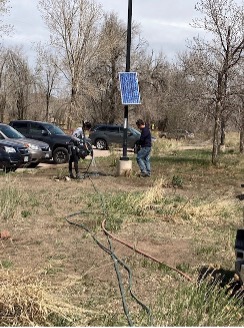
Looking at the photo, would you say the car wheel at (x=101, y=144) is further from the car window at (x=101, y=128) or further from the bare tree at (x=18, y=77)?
the bare tree at (x=18, y=77)

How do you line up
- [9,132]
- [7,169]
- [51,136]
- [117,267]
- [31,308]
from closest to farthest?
[31,308] → [117,267] → [7,169] → [9,132] → [51,136]

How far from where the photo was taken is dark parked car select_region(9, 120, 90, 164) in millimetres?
20562

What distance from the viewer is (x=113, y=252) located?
21.0 ft

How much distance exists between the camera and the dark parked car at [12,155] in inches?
611

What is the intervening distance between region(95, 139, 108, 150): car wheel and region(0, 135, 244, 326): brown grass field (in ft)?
66.0

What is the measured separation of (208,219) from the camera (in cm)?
881

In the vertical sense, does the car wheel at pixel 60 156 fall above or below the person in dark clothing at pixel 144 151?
below

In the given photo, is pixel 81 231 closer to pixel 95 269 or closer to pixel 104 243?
pixel 104 243

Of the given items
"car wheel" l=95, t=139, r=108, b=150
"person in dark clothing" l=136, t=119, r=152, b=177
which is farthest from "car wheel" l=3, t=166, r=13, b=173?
"car wheel" l=95, t=139, r=108, b=150

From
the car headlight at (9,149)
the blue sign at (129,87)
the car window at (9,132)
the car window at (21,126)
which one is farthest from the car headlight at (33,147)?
the car window at (21,126)

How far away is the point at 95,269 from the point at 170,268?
849mm

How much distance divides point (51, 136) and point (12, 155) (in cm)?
540

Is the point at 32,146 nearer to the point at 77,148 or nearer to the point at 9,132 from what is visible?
the point at 9,132

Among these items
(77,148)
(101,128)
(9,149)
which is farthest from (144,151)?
(101,128)
